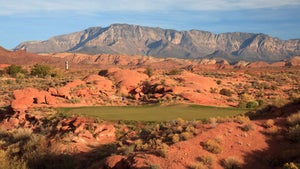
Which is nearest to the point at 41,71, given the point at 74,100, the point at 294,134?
the point at 74,100

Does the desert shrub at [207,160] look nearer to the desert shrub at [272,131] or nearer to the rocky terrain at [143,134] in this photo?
the rocky terrain at [143,134]

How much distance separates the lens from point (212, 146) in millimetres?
11383

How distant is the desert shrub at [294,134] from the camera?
1168cm

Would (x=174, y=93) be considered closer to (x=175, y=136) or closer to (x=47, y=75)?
(x=175, y=136)

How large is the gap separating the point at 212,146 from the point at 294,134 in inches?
108

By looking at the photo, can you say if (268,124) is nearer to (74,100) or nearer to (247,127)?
(247,127)

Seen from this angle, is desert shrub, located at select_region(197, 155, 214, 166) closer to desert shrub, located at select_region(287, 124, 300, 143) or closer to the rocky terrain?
the rocky terrain

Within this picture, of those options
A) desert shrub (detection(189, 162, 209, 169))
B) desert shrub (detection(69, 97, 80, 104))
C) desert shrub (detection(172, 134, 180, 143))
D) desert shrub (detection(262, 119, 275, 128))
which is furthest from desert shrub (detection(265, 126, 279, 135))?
desert shrub (detection(69, 97, 80, 104))

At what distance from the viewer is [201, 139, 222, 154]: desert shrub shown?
37.0ft

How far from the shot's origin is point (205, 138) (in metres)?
12.1

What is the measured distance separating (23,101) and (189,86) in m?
16.6

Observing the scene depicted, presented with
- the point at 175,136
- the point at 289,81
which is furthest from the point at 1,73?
the point at 175,136

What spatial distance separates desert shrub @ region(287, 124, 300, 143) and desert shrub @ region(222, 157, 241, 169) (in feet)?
7.60

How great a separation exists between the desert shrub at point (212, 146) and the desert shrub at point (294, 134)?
7.93ft
